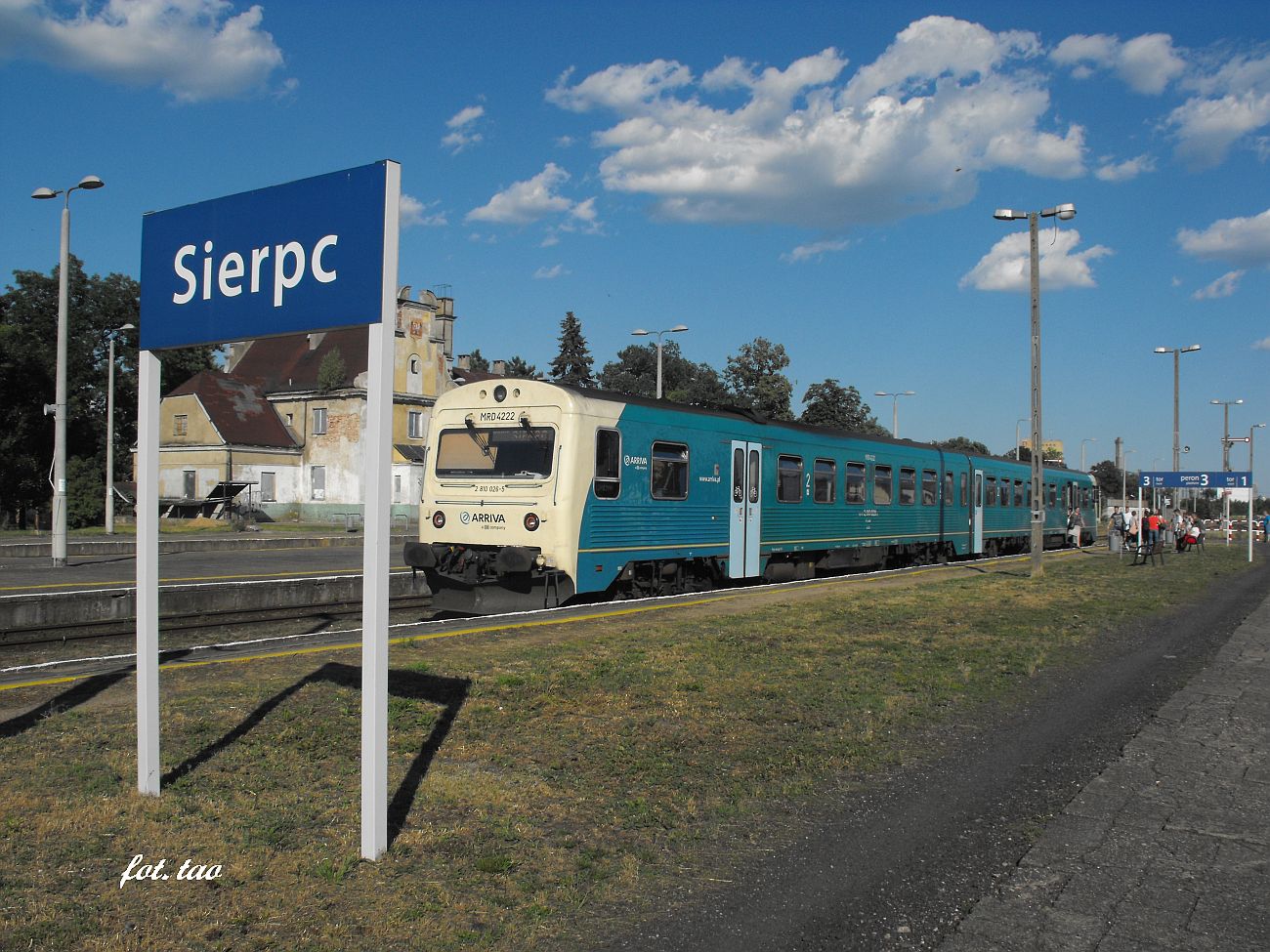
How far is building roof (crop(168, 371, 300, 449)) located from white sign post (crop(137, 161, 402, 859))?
5005 centimetres

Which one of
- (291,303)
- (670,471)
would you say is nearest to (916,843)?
(291,303)

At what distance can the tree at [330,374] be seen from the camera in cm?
5519

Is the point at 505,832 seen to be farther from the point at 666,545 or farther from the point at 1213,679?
the point at 666,545

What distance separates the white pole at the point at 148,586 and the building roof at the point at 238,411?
1975 inches

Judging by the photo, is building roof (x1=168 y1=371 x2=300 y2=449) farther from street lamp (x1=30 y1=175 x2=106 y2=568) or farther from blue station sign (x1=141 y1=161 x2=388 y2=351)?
blue station sign (x1=141 y1=161 x2=388 y2=351)

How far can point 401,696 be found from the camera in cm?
752

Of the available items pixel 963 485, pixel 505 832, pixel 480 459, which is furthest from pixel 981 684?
pixel 963 485

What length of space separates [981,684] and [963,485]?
1960 cm

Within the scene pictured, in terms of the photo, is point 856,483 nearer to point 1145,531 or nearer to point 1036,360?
point 1036,360

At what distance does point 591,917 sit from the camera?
4.10m

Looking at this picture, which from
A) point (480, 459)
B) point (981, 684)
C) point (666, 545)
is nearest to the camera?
point (981, 684)

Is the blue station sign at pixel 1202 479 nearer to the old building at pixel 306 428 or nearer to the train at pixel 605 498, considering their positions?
the train at pixel 605 498

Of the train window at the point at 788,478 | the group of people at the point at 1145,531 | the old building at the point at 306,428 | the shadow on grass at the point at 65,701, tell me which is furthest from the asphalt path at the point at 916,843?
the old building at the point at 306,428

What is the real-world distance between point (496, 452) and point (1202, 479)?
3156cm
